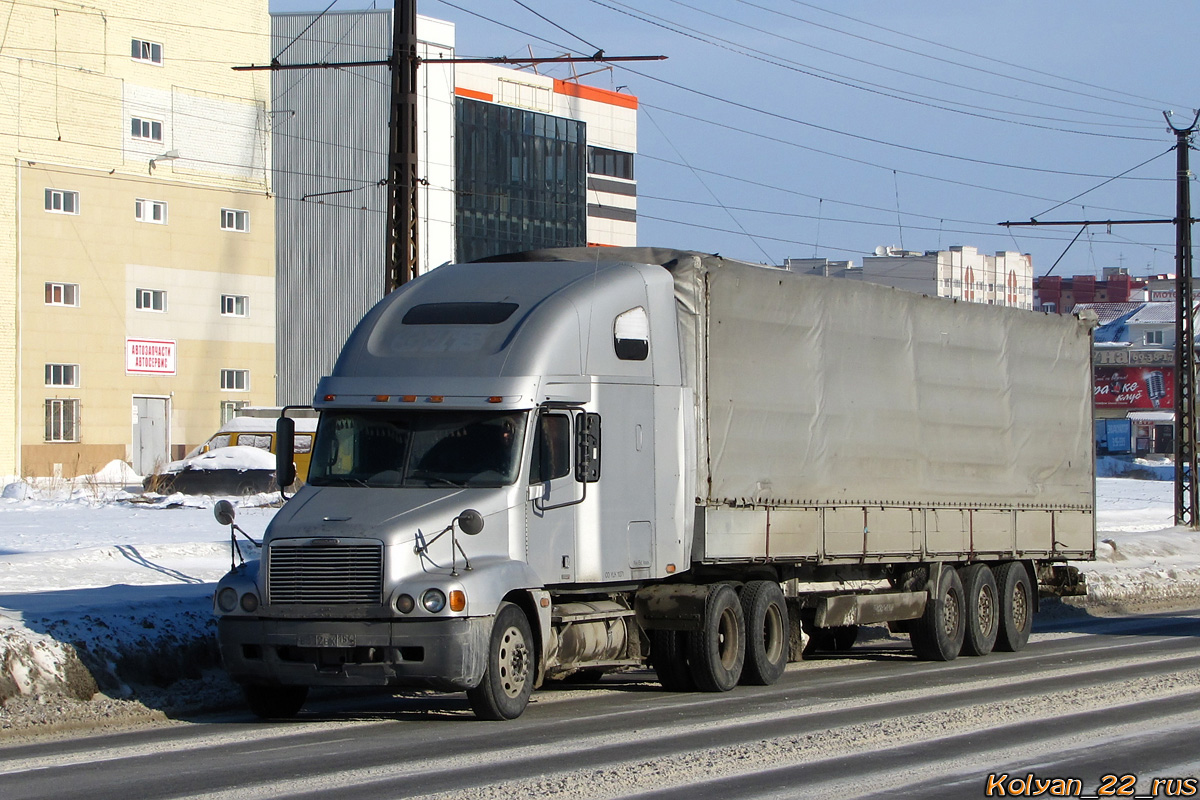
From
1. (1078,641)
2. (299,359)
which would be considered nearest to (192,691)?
(1078,641)

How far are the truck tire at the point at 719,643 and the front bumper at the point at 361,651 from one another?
293 cm

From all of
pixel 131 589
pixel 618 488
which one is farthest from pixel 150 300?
pixel 618 488

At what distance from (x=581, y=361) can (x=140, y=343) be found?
53792mm

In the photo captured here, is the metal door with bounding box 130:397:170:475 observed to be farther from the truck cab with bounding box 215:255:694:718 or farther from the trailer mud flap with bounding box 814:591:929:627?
the truck cab with bounding box 215:255:694:718

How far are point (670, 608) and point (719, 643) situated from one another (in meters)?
0.76

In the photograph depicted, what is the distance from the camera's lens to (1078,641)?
2080cm

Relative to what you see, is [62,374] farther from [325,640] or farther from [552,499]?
[325,640]

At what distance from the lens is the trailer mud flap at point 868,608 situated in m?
17.0

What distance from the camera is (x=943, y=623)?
18.6m

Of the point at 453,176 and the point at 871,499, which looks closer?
the point at 871,499

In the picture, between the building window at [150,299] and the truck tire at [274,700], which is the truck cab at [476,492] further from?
the building window at [150,299]

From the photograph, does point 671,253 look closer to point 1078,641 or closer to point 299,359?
point 1078,641

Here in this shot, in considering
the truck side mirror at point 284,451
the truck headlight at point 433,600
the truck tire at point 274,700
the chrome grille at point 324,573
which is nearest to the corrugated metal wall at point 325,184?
the truck side mirror at point 284,451

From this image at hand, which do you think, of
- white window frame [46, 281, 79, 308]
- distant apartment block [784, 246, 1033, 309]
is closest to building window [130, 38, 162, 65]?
white window frame [46, 281, 79, 308]
